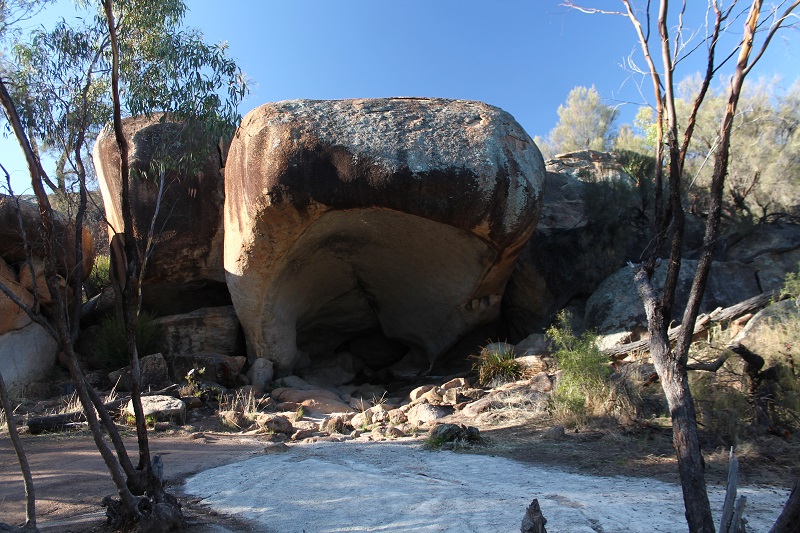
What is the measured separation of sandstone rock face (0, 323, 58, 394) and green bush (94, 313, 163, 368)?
77cm

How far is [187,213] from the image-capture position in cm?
1113

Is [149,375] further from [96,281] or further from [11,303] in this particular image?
[96,281]

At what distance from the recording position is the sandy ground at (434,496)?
11.8ft

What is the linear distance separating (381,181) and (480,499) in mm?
5524

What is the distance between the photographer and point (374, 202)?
29.6ft

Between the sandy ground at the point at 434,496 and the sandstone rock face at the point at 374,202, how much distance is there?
14.0 ft

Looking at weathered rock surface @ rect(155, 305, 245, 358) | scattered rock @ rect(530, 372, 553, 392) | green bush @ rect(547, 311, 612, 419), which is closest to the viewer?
green bush @ rect(547, 311, 612, 419)

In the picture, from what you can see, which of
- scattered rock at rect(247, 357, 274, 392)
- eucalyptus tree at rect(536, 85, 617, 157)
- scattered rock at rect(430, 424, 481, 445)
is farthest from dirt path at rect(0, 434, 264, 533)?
eucalyptus tree at rect(536, 85, 617, 157)

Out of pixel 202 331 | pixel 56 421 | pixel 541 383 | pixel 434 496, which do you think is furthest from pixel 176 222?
pixel 434 496

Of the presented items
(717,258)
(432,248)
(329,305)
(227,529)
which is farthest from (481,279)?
(227,529)

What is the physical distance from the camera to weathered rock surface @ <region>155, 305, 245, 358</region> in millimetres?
10758

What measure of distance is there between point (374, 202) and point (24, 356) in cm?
616

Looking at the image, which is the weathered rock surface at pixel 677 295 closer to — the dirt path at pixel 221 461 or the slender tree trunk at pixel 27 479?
the dirt path at pixel 221 461

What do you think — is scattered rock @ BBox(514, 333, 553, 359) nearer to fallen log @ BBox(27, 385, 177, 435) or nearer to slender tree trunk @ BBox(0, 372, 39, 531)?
fallen log @ BBox(27, 385, 177, 435)
